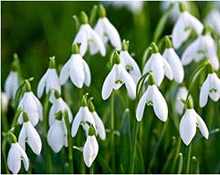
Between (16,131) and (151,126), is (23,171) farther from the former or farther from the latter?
(151,126)

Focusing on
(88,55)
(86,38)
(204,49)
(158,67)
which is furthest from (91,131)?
(88,55)

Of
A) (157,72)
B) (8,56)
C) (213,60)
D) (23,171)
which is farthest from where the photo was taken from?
(8,56)

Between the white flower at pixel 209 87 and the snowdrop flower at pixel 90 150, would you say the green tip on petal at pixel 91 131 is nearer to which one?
the snowdrop flower at pixel 90 150

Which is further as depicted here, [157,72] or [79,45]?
[79,45]

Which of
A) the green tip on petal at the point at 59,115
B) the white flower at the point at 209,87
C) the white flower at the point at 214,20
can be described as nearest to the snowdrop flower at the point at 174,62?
the white flower at the point at 209,87

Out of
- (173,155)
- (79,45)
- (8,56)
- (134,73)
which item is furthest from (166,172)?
(8,56)

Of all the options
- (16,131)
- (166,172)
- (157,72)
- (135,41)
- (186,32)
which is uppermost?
(135,41)

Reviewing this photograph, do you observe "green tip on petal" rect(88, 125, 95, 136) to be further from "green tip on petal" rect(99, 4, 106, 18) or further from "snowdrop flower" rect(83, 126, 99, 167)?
"green tip on petal" rect(99, 4, 106, 18)
